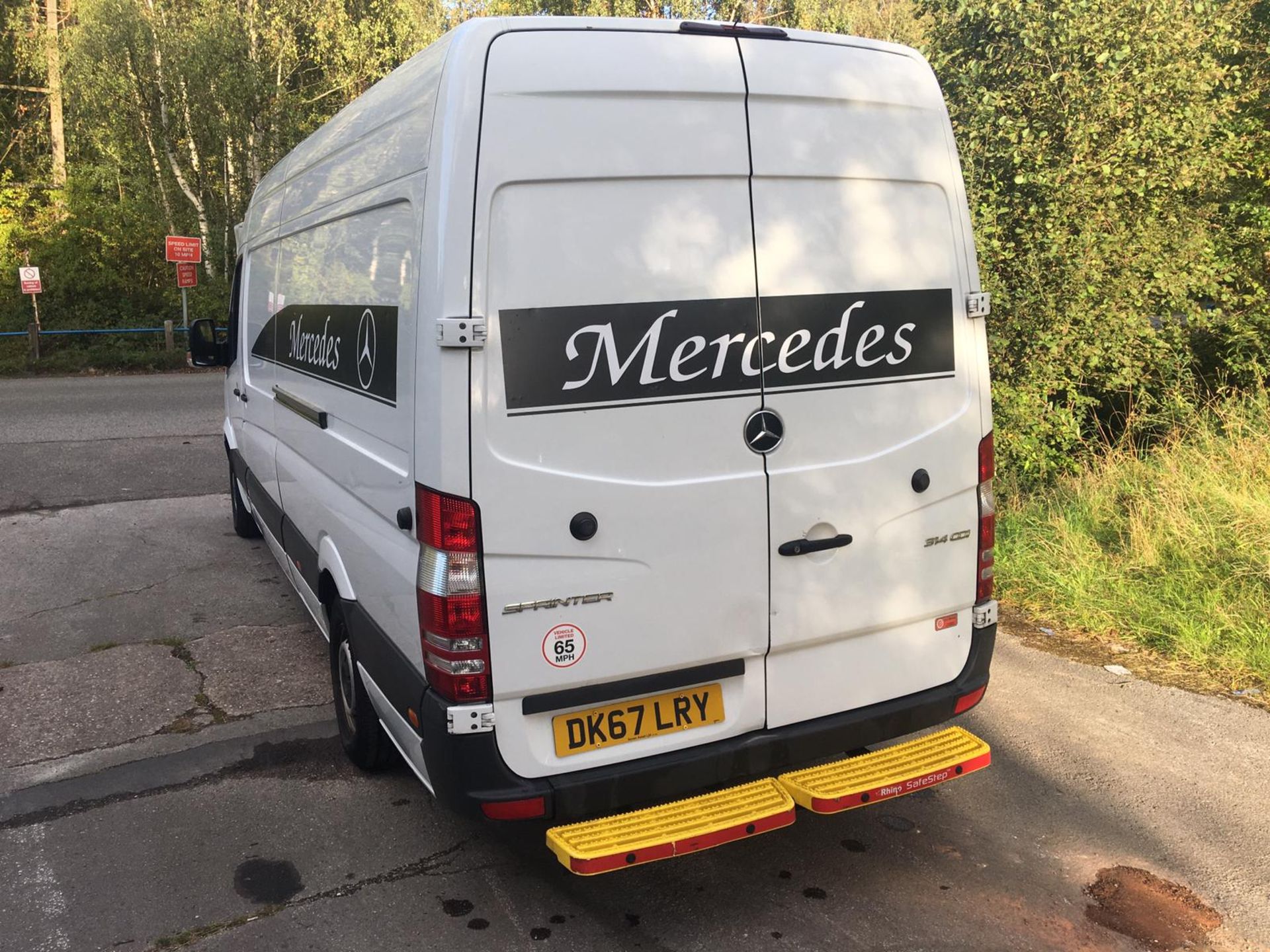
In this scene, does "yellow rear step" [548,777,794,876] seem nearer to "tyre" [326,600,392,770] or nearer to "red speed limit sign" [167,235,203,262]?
"tyre" [326,600,392,770]

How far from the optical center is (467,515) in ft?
9.02

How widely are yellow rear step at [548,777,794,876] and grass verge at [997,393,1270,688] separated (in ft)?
9.61

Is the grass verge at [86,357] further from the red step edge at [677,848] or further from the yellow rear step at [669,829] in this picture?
the red step edge at [677,848]

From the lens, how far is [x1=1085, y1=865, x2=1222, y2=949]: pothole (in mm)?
2988

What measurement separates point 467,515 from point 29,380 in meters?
18.8

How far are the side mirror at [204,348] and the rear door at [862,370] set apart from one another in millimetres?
5229

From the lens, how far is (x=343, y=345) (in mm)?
3734

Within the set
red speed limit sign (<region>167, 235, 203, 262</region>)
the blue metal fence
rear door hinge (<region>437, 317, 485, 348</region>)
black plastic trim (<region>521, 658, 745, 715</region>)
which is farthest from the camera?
the blue metal fence

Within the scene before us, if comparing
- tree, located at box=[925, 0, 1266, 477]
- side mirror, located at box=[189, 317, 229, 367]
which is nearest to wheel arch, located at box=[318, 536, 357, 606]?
side mirror, located at box=[189, 317, 229, 367]

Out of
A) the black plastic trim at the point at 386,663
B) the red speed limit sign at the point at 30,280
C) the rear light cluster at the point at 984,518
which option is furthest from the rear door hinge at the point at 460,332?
the red speed limit sign at the point at 30,280

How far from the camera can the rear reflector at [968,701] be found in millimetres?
3500

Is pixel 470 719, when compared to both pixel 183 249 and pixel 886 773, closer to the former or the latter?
pixel 886 773

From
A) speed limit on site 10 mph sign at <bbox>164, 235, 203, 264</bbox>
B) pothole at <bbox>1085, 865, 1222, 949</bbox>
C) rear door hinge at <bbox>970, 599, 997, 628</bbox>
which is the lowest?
pothole at <bbox>1085, 865, 1222, 949</bbox>

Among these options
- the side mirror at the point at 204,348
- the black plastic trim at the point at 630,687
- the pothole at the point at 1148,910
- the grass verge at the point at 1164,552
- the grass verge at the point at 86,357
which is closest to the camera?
the black plastic trim at the point at 630,687
